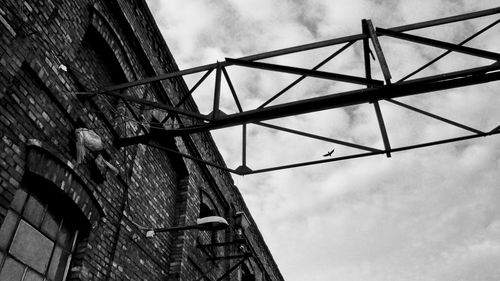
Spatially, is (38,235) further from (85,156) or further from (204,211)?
(204,211)

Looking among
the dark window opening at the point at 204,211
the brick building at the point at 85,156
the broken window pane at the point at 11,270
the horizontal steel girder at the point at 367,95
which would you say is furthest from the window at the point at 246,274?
the broken window pane at the point at 11,270

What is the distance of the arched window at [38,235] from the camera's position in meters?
4.06

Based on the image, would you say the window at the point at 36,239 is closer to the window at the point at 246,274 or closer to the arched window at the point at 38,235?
the arched window at the point at 38,235

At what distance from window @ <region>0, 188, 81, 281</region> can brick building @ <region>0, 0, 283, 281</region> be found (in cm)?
1

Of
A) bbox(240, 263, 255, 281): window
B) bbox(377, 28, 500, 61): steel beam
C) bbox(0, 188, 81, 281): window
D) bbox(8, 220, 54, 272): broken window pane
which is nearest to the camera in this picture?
bbox(0, 188, 81, 281): window

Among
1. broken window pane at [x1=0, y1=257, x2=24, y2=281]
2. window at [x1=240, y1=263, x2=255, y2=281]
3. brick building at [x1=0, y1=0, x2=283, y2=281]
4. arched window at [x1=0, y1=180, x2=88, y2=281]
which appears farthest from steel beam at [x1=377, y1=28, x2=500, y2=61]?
window at [x1=240, y1=263, x2=255, y2=281]

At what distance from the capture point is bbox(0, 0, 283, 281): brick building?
4.21 m

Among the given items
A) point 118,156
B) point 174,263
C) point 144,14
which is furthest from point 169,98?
point 174,263

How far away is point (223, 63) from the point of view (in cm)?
584

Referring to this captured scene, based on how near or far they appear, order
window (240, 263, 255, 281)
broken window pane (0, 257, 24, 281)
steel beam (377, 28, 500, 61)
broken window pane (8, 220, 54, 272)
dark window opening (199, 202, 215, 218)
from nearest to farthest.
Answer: broken window pane (0, 257, 24, 281) < broken window pane (8, 220, 54, 272) < steel beam (377, 28, 500, 61) < dark window opening (199, 202, 215, 218) < window (240, 263, 255, 281)

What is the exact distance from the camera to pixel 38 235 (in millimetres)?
4445

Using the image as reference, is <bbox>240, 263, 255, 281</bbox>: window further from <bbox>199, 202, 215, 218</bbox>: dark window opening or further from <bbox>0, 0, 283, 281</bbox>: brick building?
<bbox>0, 0, 283, 281</bbox>: brick building

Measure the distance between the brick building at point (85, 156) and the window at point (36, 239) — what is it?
12 millimetres

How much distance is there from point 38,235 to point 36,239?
2.0 inches
